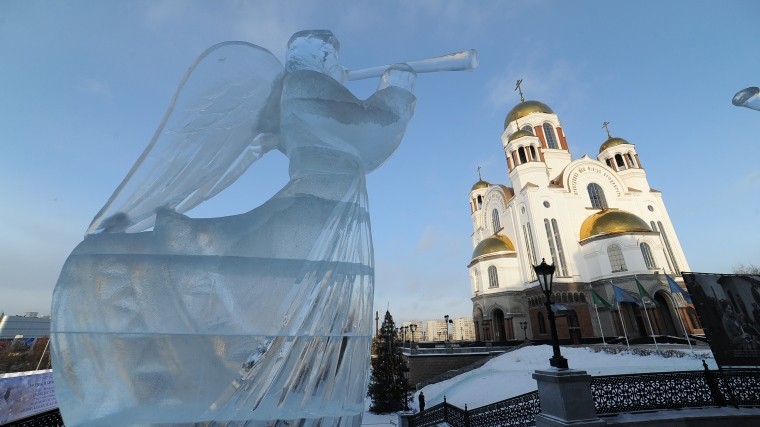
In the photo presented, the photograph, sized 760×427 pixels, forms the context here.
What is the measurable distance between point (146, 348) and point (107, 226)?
0.84m

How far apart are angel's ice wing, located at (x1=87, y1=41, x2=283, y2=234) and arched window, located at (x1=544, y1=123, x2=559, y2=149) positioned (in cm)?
3928

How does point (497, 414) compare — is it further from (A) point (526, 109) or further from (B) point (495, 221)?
(A) point (526, 109)

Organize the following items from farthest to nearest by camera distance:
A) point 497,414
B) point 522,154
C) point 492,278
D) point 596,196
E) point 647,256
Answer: point 522,154 → point 596,196 → point 492,278 → point 647,256 → point 497,414

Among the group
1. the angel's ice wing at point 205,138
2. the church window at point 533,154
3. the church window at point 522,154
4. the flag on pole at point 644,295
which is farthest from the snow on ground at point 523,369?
the church window at point 522,154

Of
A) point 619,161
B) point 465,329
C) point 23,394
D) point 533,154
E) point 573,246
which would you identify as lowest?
point 23,394

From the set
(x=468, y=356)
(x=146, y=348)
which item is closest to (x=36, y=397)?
(x=146, y=348)

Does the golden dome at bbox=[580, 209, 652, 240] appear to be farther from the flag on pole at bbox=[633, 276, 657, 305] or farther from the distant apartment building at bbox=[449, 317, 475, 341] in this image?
the distant apartment building at bbox=[449, 317, 475, 341]

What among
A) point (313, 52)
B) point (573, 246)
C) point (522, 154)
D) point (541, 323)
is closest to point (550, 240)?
point (573, 246)

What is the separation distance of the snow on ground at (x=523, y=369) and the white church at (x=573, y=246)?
490 cm

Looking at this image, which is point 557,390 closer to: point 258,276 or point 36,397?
point 258,276

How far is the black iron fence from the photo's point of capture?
Answer: 295 inches

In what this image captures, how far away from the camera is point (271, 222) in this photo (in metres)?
2.21

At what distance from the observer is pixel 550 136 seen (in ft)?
121

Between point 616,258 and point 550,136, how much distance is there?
15.7m
